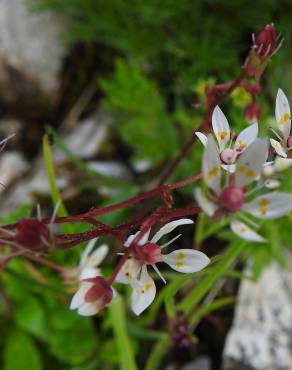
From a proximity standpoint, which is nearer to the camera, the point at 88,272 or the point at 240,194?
the point at 240,194

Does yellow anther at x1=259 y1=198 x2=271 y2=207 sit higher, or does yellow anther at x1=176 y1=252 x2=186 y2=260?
yellow anther at x1=176 y1=252 x2=186 y2=260

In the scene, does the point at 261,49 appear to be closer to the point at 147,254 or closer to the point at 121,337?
the point at 147,254

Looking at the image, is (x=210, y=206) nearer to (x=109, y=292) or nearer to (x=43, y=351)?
(x=109, y=292)

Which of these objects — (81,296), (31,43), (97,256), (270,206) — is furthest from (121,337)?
(31,43)

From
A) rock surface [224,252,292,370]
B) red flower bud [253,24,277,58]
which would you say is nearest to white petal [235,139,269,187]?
red flower bud [253,24,277,58]

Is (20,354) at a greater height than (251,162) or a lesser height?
greater

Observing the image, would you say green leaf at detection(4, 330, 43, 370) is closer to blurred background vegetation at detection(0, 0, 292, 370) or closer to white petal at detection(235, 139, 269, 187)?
blurred background vegetation at detection(0, 0, 292, 370)
